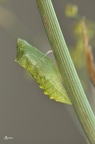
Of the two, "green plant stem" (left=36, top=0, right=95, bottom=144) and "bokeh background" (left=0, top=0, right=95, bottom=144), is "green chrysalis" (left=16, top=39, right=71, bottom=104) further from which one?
"bokeh background" (left=0, top=0, right=95, bottom=144)

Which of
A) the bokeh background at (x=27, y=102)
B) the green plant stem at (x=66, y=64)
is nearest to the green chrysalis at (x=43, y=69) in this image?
the green plant stem at (x=66, y=64)

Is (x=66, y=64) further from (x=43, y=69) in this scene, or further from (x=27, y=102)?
(x=27, y=102)

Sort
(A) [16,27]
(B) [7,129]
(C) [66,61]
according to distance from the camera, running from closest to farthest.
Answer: (C) [66,61], (A) [16,27], (B) [7,129]

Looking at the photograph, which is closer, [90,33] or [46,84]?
[46,84]

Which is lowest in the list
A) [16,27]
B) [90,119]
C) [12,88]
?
[90,119]

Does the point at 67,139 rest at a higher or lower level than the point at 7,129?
lower

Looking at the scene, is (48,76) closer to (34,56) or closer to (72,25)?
(34,56)

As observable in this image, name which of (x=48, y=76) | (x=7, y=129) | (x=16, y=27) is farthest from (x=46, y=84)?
(x=7, y=129)

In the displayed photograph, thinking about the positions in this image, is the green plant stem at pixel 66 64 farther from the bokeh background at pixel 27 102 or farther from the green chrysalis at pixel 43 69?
the bokeh background at pixel 27 102
